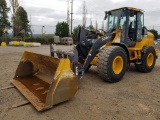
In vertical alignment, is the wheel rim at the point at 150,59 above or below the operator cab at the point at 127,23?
below

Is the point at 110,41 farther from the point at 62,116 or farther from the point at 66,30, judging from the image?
the point at 66,30

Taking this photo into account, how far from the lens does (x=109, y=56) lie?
4.92 meters

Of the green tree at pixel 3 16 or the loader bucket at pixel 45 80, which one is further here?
the green tree at pixel 3 16

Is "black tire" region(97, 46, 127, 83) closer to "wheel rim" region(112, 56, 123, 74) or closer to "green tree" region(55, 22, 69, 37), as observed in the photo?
"wheel rim" region(112, 56, 123, 74)

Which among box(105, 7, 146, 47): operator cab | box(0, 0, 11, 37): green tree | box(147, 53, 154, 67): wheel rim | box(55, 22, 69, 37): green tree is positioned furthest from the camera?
box(0, 0, 11, 37): green tree

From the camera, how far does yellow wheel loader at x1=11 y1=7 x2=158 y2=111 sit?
12.2 ft

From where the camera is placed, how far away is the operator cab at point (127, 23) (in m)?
6.11

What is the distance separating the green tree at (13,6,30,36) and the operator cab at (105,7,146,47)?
30684 millimetres

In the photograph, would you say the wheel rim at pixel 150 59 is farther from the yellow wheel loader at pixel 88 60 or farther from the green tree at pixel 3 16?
the green tree at pixel 3 16

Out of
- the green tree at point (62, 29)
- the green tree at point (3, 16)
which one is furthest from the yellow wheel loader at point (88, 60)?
the green tree at point (3, 16)

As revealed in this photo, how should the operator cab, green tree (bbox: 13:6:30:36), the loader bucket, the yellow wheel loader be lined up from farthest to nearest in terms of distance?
green tree (bbox: 13:6:30:36)
the operator cab
the yellow wheel loader
the loader bucket

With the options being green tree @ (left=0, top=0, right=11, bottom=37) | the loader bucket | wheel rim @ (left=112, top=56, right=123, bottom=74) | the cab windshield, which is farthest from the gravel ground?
green tree @ (left=0, top=0, right=11, bottom=37)

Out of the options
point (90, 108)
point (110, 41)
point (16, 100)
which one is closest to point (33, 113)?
point (16, 100)

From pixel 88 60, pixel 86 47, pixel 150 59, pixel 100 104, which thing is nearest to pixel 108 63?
pixel 88 60
